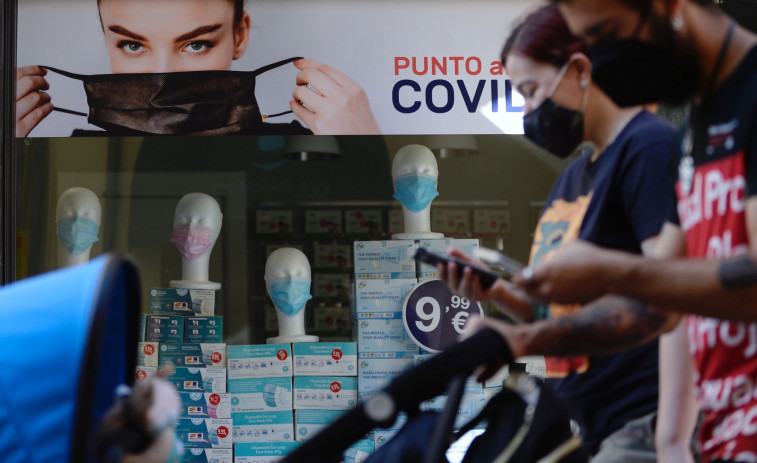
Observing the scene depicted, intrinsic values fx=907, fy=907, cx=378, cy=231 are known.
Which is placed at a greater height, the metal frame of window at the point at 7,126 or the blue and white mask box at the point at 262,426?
the metal frame of window at the point at 7,126

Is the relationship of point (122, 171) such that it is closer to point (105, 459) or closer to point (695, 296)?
point (105, 459)

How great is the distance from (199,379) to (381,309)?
40.4 inches

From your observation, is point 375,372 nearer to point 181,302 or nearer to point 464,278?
point 181,302

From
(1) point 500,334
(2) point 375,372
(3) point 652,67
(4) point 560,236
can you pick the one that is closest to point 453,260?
(4) point 560,236

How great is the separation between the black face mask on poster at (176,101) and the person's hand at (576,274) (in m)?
3.41

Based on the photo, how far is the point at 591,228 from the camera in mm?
1957

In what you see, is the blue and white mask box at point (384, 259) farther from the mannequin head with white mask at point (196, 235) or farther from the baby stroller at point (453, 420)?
the baby stroller at point (453, 420)

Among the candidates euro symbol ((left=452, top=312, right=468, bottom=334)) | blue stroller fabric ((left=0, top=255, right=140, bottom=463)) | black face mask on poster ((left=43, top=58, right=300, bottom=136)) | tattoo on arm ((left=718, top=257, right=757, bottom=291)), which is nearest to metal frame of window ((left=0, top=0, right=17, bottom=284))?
black face mask on poster ((left=43, top=58, right=300, bottom=136))

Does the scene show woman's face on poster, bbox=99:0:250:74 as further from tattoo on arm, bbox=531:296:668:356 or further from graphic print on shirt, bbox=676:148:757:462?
graphic print on shirt, bbox=676:148:757:462

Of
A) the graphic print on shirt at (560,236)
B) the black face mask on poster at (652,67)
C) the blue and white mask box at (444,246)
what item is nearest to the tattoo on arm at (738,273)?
the black face mask on poster at (652,67)

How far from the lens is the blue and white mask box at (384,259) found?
4.78 m

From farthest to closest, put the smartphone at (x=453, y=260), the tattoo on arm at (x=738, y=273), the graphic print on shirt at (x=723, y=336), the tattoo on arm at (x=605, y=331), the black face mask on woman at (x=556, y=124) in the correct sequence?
the black face mask on woman at (x=556, y=124) → the smartphone at (x=453, y=260) → the tattoo on arm at (x=605, y=331) → the graphic print on shirt at (x=723, y=336) → the tattoo on arm at (x=738, y=273)

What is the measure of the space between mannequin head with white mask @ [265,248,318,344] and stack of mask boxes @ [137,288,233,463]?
0.33m

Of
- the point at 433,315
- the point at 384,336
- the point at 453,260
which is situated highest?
the point at 453,260
